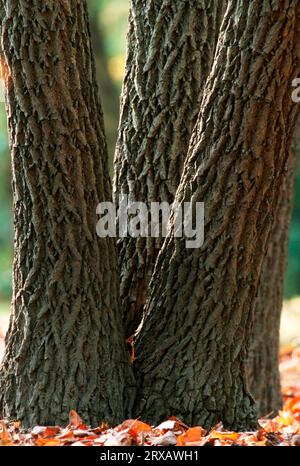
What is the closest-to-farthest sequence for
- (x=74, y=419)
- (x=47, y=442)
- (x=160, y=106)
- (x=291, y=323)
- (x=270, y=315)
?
(x=47, y=442), (x=74, y=419), (x=160, y=106), (x=270, y=315), (x=291, y=323)

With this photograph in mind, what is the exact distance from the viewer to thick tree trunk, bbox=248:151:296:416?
20.6ft

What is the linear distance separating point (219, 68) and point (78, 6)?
2.53ft

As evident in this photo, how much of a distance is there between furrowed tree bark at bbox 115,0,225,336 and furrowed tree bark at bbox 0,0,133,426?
0.49 m

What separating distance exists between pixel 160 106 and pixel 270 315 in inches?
96.9

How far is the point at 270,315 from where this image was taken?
20.9ft

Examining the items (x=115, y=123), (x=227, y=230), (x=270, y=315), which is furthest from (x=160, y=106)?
(x=115, y=123)

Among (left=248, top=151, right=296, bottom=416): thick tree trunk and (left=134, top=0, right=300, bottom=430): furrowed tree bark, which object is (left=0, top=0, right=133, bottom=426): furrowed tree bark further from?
(left=248, top=151, right=296, bottom=416): thick tree trunk

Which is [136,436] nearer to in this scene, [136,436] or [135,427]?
[136,436]

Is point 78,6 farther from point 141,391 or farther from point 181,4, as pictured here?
point 141,391

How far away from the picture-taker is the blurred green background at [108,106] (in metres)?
13.5

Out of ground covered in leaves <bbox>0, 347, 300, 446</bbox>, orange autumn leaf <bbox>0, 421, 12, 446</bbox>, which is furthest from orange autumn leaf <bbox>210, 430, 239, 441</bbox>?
orange autumn leaf <bbox>0, 421, 12, 446</bbox>

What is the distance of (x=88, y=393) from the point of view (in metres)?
4.00

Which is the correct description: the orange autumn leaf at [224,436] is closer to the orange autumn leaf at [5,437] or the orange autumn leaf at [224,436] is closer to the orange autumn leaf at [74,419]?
the orange autumn leaf at [74,419]

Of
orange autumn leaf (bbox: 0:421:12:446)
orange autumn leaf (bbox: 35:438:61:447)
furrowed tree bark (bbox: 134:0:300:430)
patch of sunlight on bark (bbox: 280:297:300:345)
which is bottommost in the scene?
patch of sunlight on bark (bbox: 280:297:300:345)
